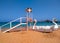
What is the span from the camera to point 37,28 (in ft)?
26.7

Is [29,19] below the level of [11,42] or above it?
above

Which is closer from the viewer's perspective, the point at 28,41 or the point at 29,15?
the point at 28,41

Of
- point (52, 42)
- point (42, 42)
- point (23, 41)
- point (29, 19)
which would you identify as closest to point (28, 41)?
point (23, 41)

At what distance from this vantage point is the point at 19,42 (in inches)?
171

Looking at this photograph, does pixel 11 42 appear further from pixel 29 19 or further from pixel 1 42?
pixel 29 19

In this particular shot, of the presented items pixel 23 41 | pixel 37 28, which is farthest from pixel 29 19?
pixel 23 41

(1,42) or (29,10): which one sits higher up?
(29,10)

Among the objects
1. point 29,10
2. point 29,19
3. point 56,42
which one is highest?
point 29,10

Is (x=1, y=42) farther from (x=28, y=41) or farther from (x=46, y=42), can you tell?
(x=46, y=42)

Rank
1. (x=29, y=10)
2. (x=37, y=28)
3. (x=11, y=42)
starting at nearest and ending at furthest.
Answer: (x=11, y=42), (x=29, y=10), (x=37, y=28)

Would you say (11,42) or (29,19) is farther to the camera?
(29,19)

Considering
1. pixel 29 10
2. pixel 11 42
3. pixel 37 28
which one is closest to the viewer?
pixel 11 42

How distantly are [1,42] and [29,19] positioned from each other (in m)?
3.31

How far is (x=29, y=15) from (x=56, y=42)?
3516mm
